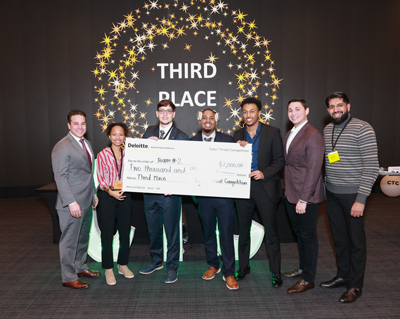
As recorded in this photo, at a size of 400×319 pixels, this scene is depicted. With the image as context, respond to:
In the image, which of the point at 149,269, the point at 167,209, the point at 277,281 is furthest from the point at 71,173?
the point at 277,281

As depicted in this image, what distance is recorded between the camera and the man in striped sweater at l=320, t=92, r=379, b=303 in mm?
2316

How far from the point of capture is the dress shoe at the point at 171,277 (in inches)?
109

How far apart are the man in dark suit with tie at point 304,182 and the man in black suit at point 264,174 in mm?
110

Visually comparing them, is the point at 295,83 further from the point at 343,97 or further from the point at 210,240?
the point at 210,240

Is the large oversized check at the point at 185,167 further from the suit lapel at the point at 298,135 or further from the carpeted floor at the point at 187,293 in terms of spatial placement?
the carpeted floor at the point at 187,293

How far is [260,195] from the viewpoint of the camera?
264cm

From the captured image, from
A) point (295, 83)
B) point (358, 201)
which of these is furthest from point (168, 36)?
point (358, 201)

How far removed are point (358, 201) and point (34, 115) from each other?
21.9 ft

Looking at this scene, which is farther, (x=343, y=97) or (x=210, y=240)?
(x=210, y=240)

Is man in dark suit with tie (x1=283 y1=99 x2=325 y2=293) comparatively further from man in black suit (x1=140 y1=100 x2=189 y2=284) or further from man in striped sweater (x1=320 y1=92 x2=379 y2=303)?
man in black suit (x1=140 y1=100 x2=189 y2=284)

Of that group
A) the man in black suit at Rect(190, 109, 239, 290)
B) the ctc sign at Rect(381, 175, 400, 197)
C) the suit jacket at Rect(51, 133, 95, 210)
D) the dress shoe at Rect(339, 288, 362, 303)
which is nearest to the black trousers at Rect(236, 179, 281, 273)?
the man in black suit at Rect(190, 109, 239, 290)

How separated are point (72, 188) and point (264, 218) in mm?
1699

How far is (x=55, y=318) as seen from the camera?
225 centimetres

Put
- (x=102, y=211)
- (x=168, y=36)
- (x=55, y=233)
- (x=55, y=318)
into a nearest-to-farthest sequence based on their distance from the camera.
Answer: (x=55, y=318) < (x=102, y=211) < (x=55, y=233) < (x=168, y=36)
